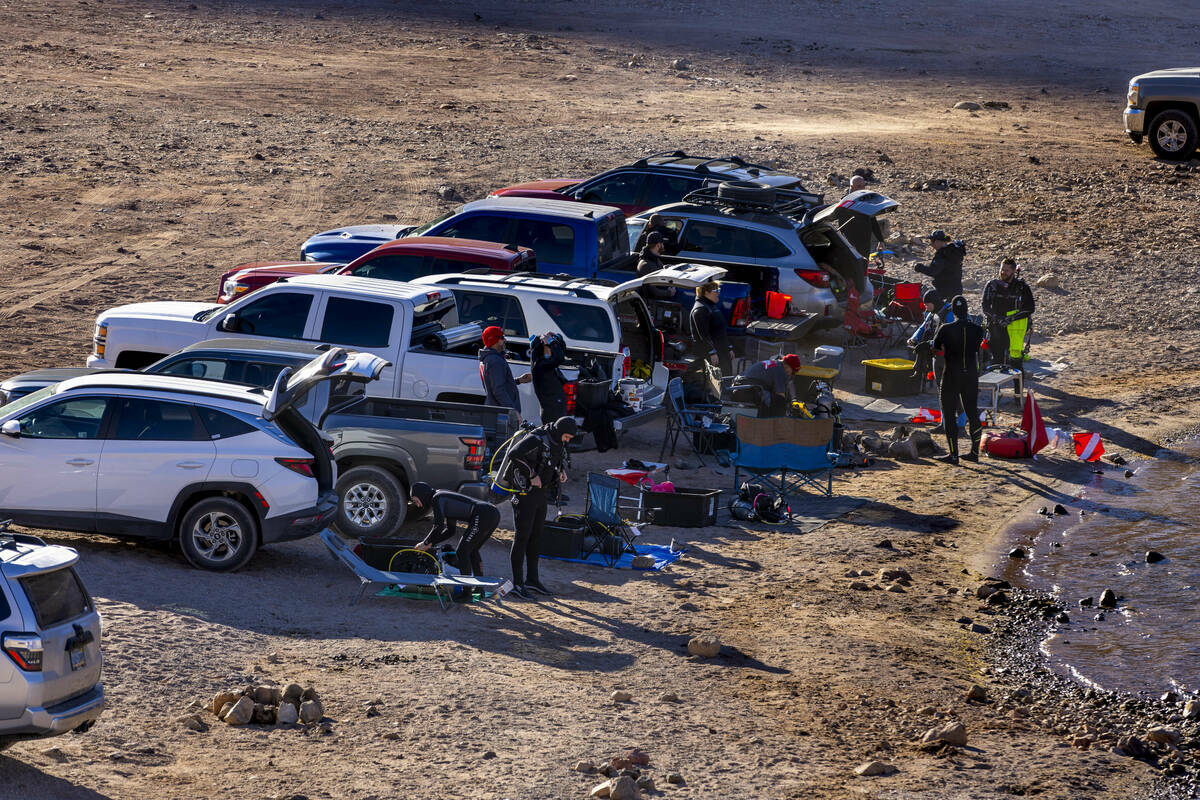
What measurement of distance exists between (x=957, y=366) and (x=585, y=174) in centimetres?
1353

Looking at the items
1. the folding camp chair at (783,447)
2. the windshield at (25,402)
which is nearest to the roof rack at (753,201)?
the folding camp chair at (783,447)

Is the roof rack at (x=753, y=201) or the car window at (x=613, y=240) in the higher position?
the roof rack at (x=753, y=201)

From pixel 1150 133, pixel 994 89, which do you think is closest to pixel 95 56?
pixel 994 89

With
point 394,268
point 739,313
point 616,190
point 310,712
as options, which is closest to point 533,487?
point 310,712

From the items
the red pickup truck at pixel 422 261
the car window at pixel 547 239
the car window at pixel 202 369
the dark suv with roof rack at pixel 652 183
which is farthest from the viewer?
the dark suv with roof rack at pixel 652 183

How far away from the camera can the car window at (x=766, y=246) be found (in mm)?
→ 20109

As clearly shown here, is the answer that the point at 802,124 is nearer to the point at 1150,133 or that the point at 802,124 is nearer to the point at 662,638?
the point at 1150,133

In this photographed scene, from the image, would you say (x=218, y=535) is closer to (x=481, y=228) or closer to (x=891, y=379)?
(x=481, y=228)

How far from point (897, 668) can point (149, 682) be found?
18.1 ft

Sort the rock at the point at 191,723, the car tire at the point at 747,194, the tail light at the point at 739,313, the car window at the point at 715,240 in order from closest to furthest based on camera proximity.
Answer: the rock at the point at 191,723, the tail light at the point at 739,313, the car window at the point at 715,240, the car tire at the point at 747,194

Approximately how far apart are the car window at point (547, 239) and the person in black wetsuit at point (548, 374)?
13.0 feet

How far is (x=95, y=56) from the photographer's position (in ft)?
128

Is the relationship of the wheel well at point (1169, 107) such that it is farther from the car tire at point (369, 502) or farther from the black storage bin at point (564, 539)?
the car tire at point (369, 502)

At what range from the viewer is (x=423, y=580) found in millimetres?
12016
